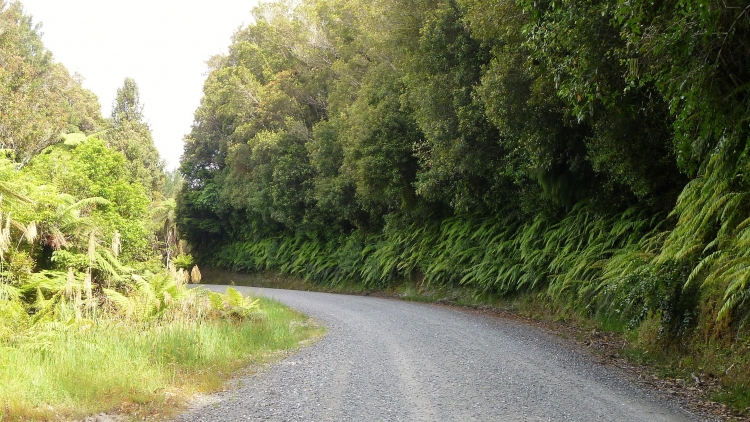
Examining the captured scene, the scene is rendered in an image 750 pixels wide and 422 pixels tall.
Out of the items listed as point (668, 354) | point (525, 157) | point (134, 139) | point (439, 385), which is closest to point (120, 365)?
point (439, 385)

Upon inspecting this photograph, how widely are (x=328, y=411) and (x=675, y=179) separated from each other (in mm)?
8680

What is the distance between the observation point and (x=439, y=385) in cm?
648

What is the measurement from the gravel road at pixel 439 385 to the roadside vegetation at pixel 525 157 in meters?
1.47

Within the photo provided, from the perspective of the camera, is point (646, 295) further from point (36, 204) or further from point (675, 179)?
point (36, 204)

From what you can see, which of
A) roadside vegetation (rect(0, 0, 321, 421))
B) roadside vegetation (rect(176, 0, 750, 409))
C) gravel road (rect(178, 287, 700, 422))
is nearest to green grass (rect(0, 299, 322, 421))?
roadside vegetation (rect(0, 0, 321, 421))

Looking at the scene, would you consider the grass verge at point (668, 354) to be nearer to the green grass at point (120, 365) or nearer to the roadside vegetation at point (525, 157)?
the roadside vegetation at point (525, 157)

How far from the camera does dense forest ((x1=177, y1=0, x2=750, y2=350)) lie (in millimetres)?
6746

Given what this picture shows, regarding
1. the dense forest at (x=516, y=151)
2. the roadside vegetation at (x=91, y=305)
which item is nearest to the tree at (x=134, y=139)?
the dense forest at (x=516, y=151)

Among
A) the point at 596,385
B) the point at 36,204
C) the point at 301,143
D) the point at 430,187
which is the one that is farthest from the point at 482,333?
the point at 301,143

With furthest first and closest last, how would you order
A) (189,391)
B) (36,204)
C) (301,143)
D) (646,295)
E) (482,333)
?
(301,143) < (36,204) < (482,333) < (646,295) < (189,391)

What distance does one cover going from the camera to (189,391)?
643 centimetres

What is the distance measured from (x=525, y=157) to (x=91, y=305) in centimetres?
1037

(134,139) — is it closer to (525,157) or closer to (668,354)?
(525,157)

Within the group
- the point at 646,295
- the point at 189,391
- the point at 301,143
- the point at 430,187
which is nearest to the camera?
the point at 189,391
